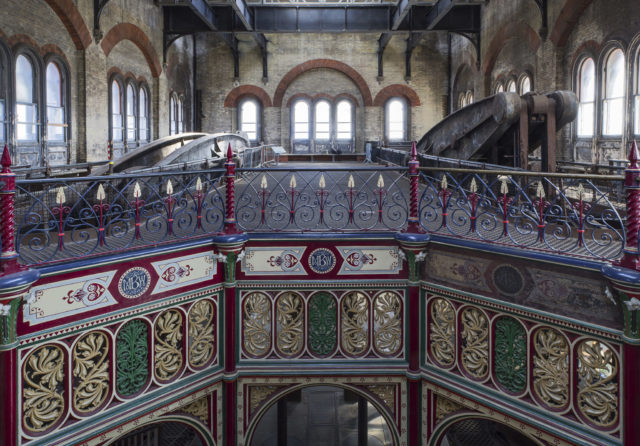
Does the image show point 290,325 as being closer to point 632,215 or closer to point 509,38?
point 632,215

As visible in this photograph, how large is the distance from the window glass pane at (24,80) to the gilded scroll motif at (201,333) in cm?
770

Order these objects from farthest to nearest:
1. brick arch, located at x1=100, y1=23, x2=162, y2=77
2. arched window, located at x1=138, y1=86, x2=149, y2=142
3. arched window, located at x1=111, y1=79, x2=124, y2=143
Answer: arched window, located at x1=138, y1=86, x2=149, y2=142
arched window, located at x1=111, y1=79, x2=124, y2=143
brick arch, located at x1=100, y1=23, x2=162, y2=77

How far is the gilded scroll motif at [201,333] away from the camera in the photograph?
6.18 metres

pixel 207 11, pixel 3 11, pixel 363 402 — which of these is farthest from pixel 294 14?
pixel 363 402

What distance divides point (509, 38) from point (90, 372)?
602 inches

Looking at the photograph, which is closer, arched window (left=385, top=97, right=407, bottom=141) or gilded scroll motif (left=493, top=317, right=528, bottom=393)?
gilded scroll motif (left=493, top=317, right=528, bottom=393)

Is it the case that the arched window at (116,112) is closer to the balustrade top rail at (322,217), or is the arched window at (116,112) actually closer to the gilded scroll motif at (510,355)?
the balustrade top rail at (322,217)

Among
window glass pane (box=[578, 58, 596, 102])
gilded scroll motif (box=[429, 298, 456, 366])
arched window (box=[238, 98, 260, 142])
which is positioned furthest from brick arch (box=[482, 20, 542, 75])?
gilded scroll motif (box=[429, 298, 456, 366])

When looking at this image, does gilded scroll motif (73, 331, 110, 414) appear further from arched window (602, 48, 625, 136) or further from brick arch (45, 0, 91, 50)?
arched window (602, 48, 625, 136)

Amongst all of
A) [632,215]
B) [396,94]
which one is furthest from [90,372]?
[396,94]

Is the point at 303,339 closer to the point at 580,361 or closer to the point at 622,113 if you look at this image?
the point at 580,361

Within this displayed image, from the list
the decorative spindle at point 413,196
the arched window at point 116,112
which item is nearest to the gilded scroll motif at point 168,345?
the decorative spindle at point 413,196

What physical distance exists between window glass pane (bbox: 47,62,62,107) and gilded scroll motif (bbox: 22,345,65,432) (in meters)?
8.87

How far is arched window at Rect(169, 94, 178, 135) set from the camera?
763 inches
